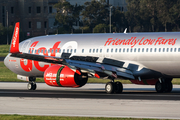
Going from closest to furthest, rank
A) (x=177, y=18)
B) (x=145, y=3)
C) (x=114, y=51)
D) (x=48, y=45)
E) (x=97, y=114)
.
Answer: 1. (x=97, y=114)
2. (x=114, y=51)
3. (x=48, y=45)
4. (x=177, y=18)
5. (x=145, y=3)

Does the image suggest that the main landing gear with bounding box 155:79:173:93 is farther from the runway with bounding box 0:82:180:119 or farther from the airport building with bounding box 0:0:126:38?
the airport building with bounding box 0:0:126:38

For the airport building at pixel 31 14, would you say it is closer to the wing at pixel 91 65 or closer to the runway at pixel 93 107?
the wing at pixel 91 65

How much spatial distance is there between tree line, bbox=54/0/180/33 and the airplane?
265ft

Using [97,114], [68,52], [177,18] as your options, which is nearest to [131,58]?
[68,52]

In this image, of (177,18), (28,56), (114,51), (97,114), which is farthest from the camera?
(177,18)

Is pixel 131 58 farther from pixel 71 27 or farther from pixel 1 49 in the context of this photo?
pixel 71 27

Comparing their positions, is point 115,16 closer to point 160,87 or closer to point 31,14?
point 31,14

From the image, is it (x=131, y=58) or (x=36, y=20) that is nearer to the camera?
(x=131, y=58)

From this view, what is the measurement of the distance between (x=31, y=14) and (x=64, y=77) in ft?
360

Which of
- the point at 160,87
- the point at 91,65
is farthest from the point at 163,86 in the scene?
the point at 91,65

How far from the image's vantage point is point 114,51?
29797 millimetres

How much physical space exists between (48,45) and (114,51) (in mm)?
5723

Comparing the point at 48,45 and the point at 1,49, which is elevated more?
the point at 48,45

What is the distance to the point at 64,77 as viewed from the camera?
27.8 m
